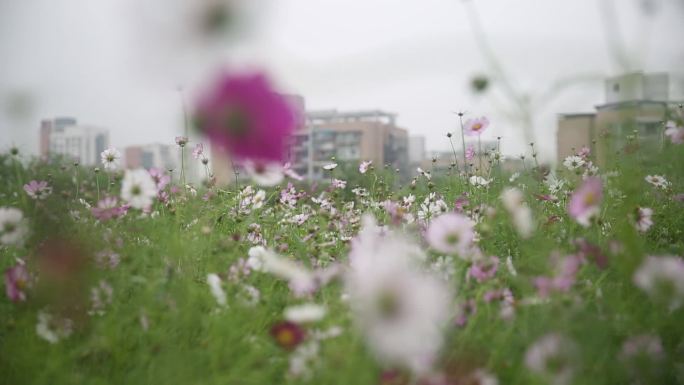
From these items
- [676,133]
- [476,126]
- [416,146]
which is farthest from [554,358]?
[416,146]

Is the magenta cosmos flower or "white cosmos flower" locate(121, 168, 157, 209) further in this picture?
"white cosmos flower" locate(121, 168, 157, 209)

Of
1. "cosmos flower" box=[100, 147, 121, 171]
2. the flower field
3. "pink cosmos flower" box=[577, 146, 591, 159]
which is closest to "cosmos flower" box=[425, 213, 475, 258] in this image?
the flower field

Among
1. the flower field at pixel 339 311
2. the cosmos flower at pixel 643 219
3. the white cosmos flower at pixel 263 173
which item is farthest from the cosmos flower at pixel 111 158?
the cosmos flower at pixel 643 219

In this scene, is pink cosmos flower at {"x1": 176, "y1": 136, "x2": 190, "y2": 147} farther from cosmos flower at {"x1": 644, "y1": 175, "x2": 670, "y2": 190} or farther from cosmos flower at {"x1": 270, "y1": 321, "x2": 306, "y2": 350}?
cosmos flower at {"x1": 644, "y1": 175, "x2": 670, "y2": 190}

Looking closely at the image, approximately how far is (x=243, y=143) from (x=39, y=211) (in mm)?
1114

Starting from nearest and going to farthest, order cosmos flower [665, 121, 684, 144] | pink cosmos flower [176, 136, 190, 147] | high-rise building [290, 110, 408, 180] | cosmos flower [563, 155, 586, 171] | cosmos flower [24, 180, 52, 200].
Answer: cosmos flower [665, 121, 684, 144], cosmos flower [24, 180, 52, 200], pink cosmos flower [176, 136, 190, 147], cosmos flower [563, 155, 586, 171], high-rise building [290, 110, 408, 180]

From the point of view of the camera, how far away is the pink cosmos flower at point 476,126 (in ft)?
6.85

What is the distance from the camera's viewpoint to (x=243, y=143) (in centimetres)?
75

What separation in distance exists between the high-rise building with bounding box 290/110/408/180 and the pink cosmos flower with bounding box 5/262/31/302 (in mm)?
40579

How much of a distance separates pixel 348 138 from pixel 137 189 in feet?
141

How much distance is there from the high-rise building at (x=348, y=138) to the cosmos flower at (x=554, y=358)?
4090 centimetres

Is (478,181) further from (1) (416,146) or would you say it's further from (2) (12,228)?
(1) (416,146)

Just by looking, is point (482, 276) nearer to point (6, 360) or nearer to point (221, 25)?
point (221, 25)

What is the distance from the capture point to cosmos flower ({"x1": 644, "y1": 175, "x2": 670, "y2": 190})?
2.30m
